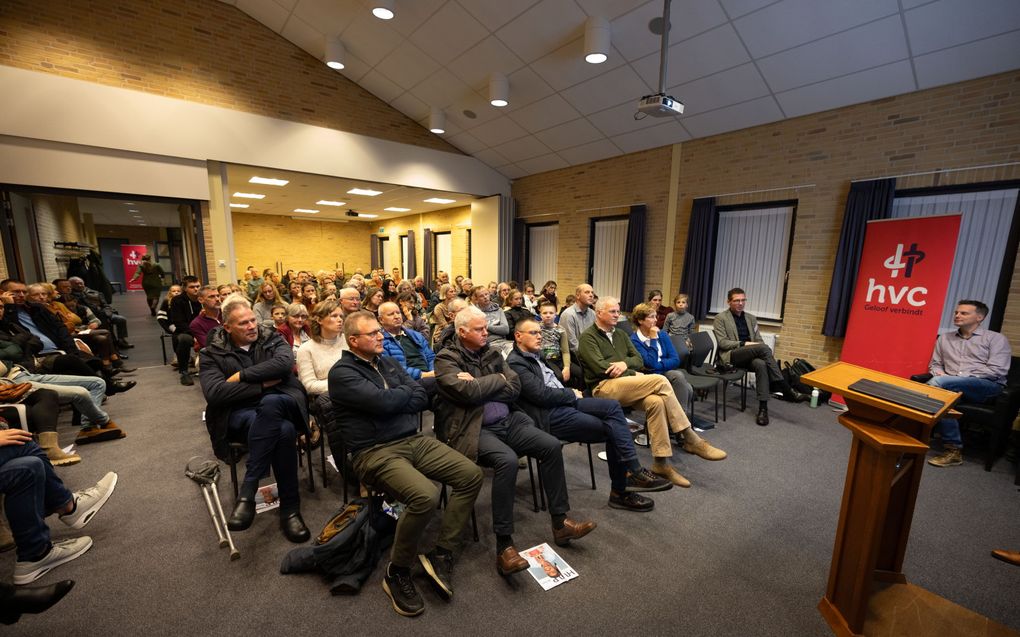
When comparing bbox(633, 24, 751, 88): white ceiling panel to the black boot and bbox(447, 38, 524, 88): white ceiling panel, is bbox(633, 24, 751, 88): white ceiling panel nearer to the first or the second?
bbox(447, 38, 524, 88): white ceiling panel

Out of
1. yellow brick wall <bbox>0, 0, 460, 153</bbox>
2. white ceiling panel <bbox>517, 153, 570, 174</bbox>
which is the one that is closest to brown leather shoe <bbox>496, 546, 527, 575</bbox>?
white ceiling panel <bbox>517, 153, 570, 174</bbox>

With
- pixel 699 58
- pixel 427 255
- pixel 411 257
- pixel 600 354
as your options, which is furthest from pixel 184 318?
pixel 411 257

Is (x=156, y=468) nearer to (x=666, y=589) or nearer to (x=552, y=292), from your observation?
(x=666, y=589)

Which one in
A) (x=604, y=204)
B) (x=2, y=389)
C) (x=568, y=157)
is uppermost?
(x=568, y=157)

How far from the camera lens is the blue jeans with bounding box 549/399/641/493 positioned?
8.55ft

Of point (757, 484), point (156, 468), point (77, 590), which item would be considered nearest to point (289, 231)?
point (156, 468)

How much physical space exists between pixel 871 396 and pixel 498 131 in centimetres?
698

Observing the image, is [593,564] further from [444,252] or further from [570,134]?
[444,252]

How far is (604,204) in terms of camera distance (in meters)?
7.26

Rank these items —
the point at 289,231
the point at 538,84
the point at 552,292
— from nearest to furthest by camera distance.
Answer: the point at 538,84
the point at 552,292
the point at 289,231

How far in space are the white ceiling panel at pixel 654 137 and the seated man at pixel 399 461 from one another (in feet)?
17.6

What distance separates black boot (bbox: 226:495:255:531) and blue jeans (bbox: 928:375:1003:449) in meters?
5.26

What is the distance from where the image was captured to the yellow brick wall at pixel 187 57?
5.06 m

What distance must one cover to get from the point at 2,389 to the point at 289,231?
12.9 metres
